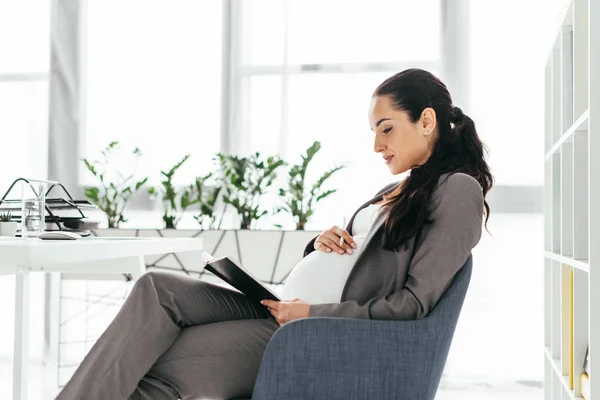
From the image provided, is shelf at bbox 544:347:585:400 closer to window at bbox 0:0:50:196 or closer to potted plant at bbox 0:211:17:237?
potted plant at bbox 0:211:17:237

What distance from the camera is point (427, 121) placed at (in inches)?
67.6

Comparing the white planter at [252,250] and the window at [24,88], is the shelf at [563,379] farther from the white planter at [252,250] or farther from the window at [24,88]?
the window at [24,88]

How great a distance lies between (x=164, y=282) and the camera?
5.10 feet

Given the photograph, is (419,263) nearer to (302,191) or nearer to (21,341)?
(21,341)

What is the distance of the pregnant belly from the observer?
1621 mm

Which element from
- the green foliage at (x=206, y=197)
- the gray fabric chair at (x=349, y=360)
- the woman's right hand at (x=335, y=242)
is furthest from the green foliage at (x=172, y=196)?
the gray fabric chair at (x=349, y=360)

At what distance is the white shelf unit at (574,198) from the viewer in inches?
49.8

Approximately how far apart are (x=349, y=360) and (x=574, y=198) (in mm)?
678

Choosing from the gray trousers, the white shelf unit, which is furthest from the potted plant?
the white shelf unit

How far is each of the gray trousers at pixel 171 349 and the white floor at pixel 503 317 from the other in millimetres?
1853

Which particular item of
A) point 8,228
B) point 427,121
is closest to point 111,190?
point 8,228

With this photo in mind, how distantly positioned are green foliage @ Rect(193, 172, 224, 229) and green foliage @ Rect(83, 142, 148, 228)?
0.95 ft

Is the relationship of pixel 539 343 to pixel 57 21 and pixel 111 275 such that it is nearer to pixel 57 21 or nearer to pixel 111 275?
pixel 111 275

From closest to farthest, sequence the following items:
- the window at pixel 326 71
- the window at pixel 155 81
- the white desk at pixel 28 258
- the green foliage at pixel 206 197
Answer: the white desk at pixel 28 258 < the green foliage at pixel 206 197 < the window at pixel 326 71 < the window at pixel 155 81
